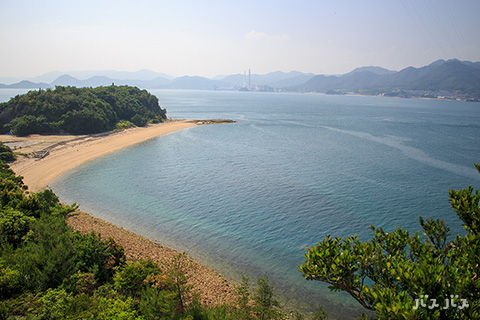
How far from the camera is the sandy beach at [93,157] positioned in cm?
1861

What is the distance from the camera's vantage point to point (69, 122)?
6562cm

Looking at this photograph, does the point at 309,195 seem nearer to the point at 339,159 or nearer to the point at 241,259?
the point at 241,259

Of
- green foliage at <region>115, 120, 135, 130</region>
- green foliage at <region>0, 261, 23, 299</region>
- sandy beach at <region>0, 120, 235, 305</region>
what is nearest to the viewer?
green foliage at <region>0, 261, 23, 299</region>

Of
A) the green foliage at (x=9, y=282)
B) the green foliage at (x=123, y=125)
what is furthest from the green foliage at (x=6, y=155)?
the green foliage at (x=9, y=282)

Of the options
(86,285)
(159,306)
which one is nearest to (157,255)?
(86,285)

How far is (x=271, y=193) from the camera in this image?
3459 cm

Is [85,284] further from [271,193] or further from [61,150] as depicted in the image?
[61,150]

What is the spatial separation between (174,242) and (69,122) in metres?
56.0

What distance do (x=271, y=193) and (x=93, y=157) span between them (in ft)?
111

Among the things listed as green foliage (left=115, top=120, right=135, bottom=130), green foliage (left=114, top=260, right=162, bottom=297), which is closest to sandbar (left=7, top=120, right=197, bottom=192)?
green foliage (left=115, top=120, right=135, bottom=130)

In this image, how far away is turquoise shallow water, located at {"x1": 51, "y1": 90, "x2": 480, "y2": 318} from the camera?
22844 mm

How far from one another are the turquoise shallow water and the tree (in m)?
8.61

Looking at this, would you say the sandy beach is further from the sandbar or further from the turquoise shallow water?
the turquoise shallow water

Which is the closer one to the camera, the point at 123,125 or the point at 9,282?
the point at 9,282
